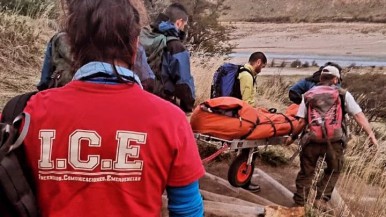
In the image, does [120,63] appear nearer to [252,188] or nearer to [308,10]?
[252,188]

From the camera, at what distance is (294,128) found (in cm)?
569

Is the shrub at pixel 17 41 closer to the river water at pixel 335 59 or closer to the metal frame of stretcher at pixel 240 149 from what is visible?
the metal frame of stretcher at pixel 240 149

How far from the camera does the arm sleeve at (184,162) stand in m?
1.82

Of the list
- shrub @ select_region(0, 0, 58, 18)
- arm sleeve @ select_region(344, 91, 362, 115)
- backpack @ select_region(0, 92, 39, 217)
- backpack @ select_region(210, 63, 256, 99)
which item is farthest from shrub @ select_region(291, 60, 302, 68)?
backpack @ select_region(0, 92, 39, 217)

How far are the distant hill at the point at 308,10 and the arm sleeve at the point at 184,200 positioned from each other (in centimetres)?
6488

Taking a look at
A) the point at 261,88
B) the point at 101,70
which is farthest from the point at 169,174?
Result: the point at 261,88

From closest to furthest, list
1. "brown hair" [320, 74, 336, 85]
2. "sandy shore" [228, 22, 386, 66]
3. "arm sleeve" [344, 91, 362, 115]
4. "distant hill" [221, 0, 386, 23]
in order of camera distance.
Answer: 1. "arm sleeve" [344, 91, 362, 115]
2. "brown hair" [320, 74, 336, 85]
3. "sandy shore" [228, 22, 386, 66]
4. "distant hill" [221, 0, 386, 23]

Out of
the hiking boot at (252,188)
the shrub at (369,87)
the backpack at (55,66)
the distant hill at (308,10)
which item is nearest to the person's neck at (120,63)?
the backpack at (55,66)

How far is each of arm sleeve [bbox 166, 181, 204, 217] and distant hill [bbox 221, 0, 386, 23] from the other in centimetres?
6488

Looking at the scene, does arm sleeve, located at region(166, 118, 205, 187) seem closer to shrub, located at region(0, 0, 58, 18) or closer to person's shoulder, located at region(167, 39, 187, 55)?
person's shoulder, located at region(167, 39, 187, 55)

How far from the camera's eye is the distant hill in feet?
228

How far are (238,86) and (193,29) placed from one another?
887 centimetres

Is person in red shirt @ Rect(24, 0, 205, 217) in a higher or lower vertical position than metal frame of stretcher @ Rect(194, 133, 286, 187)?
higher

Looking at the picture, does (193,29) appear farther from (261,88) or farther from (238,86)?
(238,86)
